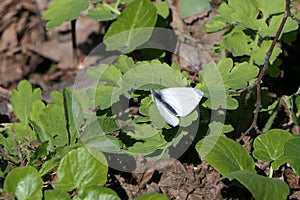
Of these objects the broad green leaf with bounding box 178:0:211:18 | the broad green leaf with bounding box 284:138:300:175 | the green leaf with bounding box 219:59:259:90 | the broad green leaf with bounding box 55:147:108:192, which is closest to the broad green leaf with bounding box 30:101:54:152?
the broad green leaf with bounding box 55:147:108:192

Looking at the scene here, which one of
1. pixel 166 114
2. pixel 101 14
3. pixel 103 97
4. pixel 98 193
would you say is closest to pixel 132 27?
pixel 101 14

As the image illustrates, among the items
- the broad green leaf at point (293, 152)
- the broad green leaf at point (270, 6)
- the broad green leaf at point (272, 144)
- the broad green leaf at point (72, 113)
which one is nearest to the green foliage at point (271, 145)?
the broad green leaf at point (272, 144)

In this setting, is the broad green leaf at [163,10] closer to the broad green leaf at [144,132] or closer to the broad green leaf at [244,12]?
the broad green leaf at [244,12]

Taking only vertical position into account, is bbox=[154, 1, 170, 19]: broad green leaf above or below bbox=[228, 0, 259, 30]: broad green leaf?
below

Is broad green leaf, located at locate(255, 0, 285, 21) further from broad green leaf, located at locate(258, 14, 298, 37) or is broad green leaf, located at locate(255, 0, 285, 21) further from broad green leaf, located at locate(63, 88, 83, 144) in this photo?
broad green leaf, located at locate(63, 88, 83, 144)

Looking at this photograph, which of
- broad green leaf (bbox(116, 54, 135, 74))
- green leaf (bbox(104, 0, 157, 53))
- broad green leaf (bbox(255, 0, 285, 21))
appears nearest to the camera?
broad green leaf (bbox(116, 54, 135, 74))

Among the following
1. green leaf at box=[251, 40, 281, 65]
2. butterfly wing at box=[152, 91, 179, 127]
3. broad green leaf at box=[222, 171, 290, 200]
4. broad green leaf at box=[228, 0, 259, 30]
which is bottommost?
broad green leaf at box=[222, 171, 290, 200]

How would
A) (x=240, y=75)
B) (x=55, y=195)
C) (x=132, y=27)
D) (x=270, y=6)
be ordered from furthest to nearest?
(x=132, y=27) → (x=270, y=6) → (x=240, y=75) → (x=55, y=195)

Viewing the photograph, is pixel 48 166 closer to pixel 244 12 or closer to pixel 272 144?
pixel 272 144
